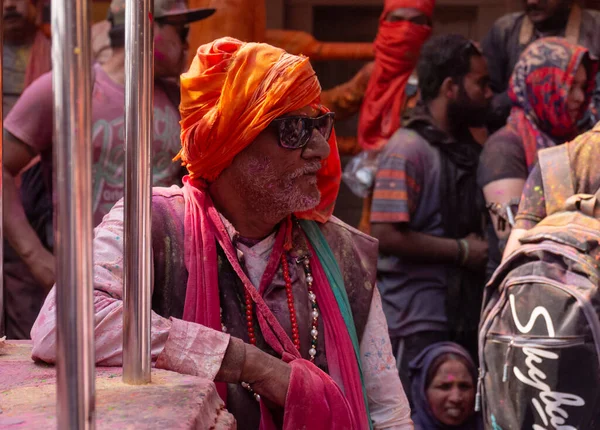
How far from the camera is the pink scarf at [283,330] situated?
2035mm

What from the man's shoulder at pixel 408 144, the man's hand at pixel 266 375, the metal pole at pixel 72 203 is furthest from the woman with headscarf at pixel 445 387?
the metal pole at pixel 72 203

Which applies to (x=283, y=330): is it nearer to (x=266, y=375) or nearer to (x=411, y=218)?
(x=266, y=375)

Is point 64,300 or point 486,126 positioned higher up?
point 64,300

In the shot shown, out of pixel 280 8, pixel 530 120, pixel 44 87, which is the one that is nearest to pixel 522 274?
pixel 530 120

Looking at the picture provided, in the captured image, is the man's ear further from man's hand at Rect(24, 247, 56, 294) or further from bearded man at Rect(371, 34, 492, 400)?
man's hand at Rect(24, 247, 56, 294)

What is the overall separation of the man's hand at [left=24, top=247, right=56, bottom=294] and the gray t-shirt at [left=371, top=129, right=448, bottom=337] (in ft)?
4.53

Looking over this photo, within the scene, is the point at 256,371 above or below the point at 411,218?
above

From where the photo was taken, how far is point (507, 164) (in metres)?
4.07

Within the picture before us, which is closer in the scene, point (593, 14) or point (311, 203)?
point (311, 203)

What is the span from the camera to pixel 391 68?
4.89 metres

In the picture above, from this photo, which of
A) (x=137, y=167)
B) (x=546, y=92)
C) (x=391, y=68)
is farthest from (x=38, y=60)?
(x=137, y=167)

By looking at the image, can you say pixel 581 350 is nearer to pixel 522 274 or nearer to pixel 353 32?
pixel 522 274

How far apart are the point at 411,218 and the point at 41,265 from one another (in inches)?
61.7

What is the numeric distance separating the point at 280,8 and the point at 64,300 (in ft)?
15.8
